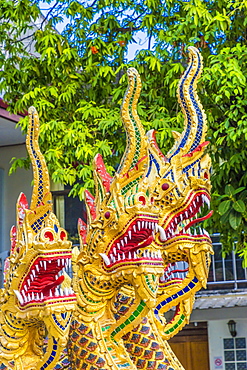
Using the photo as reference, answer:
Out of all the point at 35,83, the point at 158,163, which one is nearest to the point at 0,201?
the point at 35,83

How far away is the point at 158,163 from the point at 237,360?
21.1 ft

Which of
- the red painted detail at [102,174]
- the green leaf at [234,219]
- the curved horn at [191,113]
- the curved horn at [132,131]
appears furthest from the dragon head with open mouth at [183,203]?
the green leaf at [234,219]

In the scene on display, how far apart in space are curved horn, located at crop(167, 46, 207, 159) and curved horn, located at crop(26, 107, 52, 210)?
3.89 feet

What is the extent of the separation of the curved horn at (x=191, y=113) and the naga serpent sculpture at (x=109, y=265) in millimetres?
30

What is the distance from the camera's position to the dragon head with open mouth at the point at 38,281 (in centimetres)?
616

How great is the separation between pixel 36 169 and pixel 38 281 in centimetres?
98

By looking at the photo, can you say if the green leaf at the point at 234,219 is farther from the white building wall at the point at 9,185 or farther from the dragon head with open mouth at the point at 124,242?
the white building wall at the point at 9,185

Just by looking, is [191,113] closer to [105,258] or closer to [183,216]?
[183,216]

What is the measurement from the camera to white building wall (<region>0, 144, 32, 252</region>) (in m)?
13.4

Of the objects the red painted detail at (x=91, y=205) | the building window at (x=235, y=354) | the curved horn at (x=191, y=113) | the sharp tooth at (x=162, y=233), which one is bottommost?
the building window at (x=235, y=354)

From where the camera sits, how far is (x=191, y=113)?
7301 millimetres

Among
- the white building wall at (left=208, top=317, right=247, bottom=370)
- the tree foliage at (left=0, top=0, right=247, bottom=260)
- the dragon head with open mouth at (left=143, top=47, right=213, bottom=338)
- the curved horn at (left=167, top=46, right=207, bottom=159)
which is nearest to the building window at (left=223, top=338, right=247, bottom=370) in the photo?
the white building wall at (left=208, top=317, right=247, bottom=370)

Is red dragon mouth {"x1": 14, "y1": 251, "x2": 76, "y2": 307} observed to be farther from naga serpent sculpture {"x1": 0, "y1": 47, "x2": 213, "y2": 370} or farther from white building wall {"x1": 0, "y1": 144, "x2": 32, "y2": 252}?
white building wall {"x1": 0, "y1": 144, "x2": 32, "y2": 252}

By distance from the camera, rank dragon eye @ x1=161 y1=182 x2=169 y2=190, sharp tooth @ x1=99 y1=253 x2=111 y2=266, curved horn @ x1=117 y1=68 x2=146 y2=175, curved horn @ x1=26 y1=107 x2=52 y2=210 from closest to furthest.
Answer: sharp tooth @ x1=99 y1=253 x2=111 y2=266 → curved horn @ x1=26 y1=107 x2=52 y2=210 → curved horn @ x1=117 y1=68 x2=146 y2=175 → dragon eye @ x1=161 y1=182 x2=169 y2=190
